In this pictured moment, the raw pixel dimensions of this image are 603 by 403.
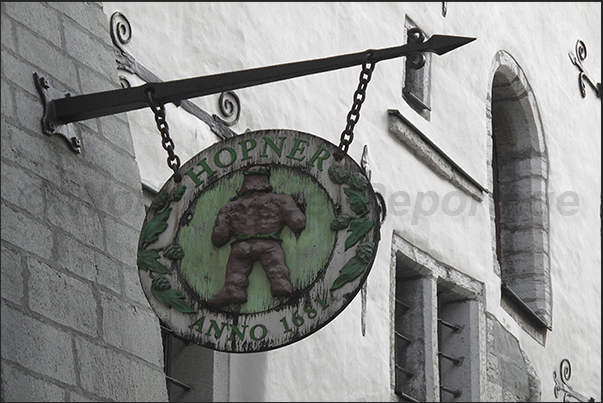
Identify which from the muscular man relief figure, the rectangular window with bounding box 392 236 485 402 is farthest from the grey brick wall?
the rectangular window with bounding box 392 236 485 402

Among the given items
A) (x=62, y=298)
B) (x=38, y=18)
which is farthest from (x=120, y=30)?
(x=62, y=298)

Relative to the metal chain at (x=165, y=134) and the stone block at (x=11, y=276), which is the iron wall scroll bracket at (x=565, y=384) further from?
the stone block at (x=11, y=276)

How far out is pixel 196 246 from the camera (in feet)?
16.2

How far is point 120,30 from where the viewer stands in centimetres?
645

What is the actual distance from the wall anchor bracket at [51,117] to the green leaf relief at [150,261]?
0.74 meters

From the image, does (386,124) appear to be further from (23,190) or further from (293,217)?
(293,217)

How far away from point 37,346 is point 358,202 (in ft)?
4.03

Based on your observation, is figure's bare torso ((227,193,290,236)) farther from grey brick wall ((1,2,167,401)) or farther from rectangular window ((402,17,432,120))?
rectangular window ((402,17,432,120))

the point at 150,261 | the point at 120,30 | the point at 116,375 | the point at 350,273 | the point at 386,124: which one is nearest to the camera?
the point at 350,273

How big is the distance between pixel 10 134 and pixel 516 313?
5453 millimetres

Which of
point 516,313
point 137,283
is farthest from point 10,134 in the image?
point 516,313

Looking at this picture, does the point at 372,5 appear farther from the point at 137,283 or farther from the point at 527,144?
the point at 137,283

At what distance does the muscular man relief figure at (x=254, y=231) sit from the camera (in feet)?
15.7

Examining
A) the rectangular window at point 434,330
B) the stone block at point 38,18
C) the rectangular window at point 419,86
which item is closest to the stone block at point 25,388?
the stone block at point 38,18
